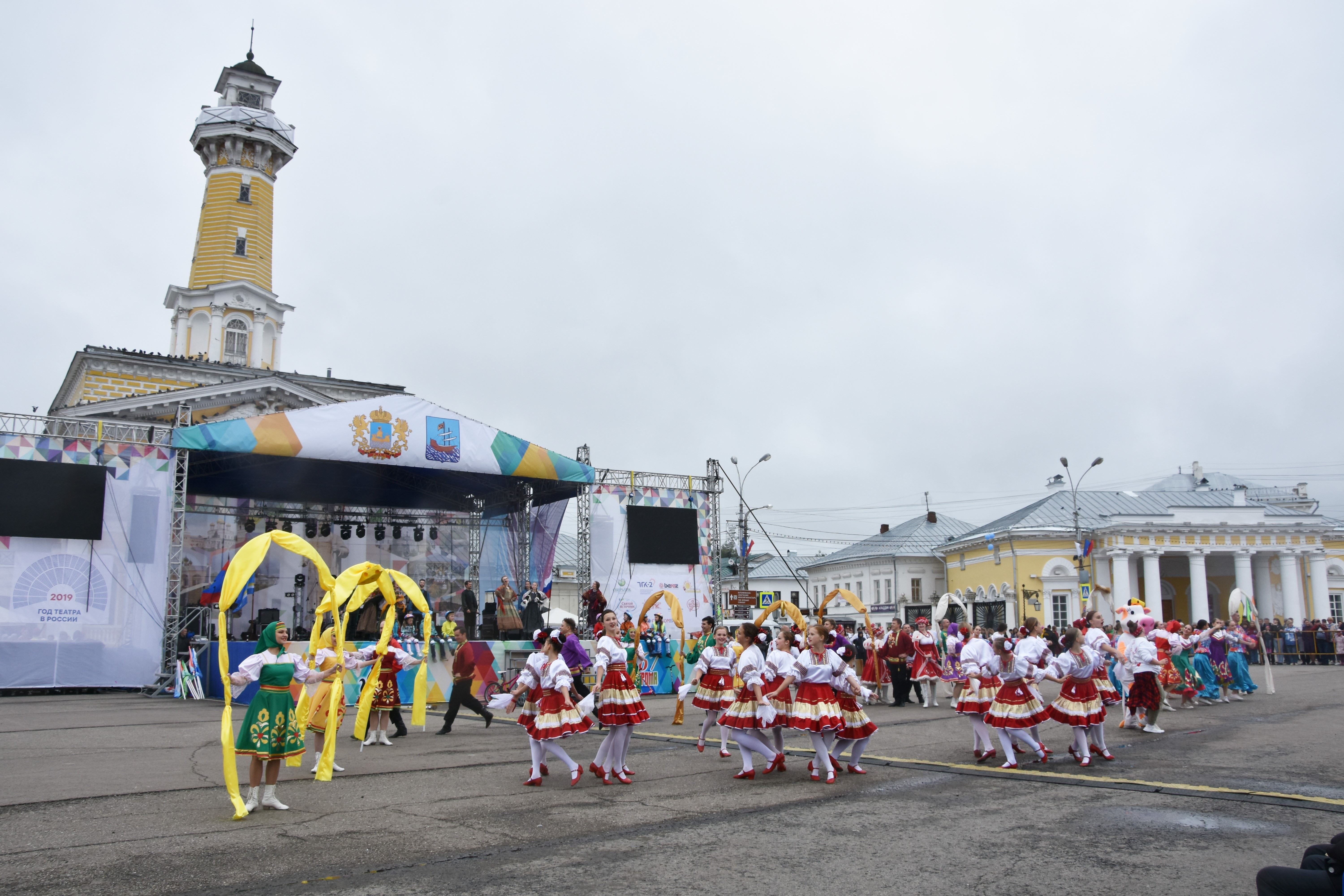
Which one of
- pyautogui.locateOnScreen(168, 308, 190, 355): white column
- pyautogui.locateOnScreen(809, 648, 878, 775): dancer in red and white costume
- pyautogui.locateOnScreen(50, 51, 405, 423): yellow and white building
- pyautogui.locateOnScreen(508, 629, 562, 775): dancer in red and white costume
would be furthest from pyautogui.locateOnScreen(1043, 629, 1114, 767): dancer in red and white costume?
pyautogui.locateOnScreen(168, 308, 190, 355): white column

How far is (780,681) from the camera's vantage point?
1006 centimetres

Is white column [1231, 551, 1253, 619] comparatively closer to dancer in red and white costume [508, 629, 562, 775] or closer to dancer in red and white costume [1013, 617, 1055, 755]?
dancer in red and white costume [1013, 617, 1055, 755]

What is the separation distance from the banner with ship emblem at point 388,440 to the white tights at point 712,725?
1365 centimetres

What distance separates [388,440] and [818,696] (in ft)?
56.0

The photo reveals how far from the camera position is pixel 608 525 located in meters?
27.7

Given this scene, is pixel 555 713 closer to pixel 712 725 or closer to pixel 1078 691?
pixel 712 725

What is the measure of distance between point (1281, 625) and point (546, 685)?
134 feet

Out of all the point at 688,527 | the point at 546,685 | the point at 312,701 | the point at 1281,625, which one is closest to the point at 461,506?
the point at 688,527

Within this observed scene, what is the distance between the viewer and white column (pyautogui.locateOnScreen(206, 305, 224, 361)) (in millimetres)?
39469

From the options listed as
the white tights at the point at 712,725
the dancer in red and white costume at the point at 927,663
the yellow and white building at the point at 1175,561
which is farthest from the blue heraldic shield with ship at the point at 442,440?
the yellow and white building at the point at 1175,561

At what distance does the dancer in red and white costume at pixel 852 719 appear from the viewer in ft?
32.2

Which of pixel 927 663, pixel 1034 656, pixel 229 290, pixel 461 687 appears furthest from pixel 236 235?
pixel 1034 656

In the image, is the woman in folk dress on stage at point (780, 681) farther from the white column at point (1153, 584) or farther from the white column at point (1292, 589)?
the white column at point (1292, 589)

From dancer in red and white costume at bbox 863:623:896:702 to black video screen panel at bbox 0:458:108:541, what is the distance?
18.0 metres
